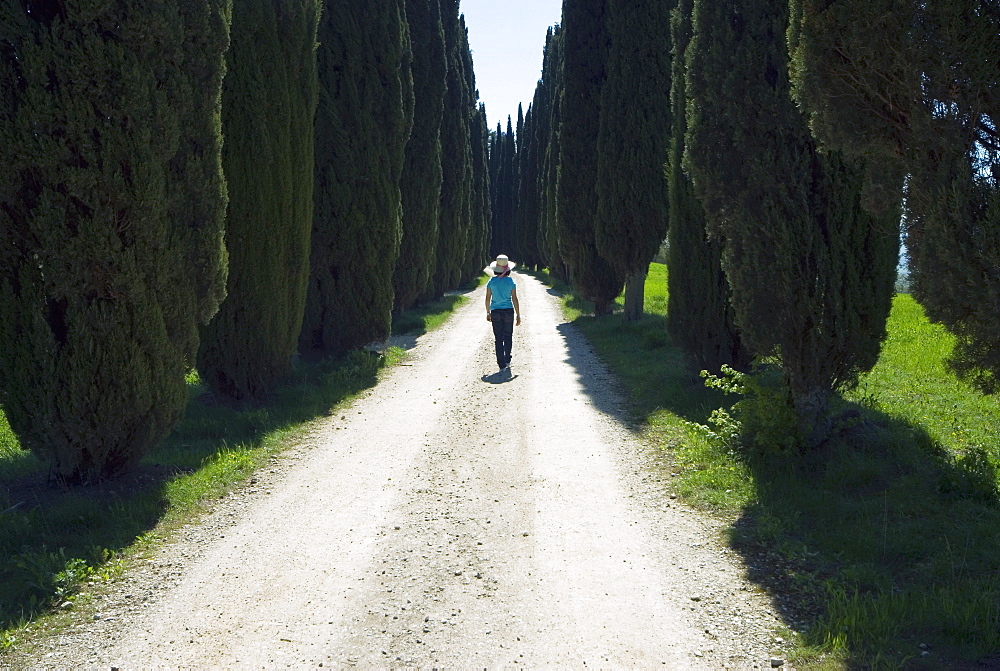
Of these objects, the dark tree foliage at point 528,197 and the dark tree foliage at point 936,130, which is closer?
the dark tree foliage at point 936,130

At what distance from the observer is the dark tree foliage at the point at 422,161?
19188 mm

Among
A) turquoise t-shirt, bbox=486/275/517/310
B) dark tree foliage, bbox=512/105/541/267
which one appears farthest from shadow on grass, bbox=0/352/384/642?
dark tree foliage, bbox=512/105/541/267

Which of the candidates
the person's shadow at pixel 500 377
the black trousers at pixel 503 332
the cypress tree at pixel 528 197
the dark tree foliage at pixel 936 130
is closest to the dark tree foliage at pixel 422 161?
the black trousers at pixel 503 332

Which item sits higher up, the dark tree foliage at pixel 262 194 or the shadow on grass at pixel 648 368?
the dark tree foliage at pixel 262 194

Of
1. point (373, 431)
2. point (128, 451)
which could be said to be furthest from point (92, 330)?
point (373, 431)

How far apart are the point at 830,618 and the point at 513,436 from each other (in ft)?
14.3

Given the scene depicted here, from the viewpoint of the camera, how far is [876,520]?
4910mm

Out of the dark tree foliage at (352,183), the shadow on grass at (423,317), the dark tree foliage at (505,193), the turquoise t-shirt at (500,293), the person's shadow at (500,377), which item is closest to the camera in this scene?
the person's shadow at (500,377)

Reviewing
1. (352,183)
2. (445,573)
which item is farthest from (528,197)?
(445,573)

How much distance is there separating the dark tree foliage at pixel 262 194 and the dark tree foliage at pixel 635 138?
331 inches

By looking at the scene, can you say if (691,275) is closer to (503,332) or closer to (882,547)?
(503,332)

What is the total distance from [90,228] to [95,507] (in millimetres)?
2078

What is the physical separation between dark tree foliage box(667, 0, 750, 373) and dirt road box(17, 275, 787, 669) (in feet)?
8.77

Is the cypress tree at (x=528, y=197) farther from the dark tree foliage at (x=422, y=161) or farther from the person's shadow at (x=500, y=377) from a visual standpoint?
the person's shadow at (x=500, y=377)
